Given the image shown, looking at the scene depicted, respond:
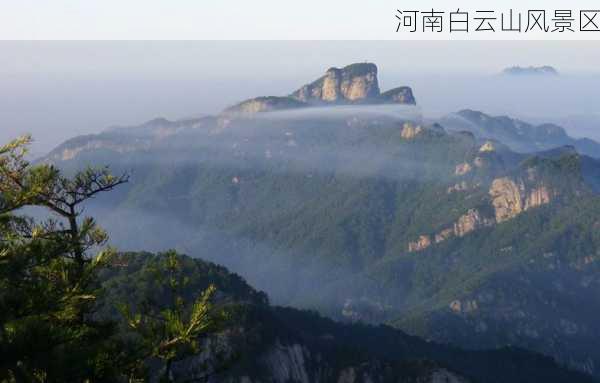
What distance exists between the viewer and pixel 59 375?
31047 millimetres

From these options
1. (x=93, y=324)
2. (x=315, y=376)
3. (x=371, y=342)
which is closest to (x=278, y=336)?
(x=315, y=376)

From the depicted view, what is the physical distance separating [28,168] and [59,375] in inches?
346

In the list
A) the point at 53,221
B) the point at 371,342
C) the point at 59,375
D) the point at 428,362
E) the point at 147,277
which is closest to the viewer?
the point at 59,375

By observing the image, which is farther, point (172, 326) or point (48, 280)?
point (48, 280)

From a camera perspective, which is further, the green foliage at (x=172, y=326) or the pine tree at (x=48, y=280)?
the green foliage at (x=172, y=326)

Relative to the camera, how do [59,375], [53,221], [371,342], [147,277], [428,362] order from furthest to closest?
1. [371,342]
2. [147,277]
3. [428,362]
4. [53,221]
5. [59,375]

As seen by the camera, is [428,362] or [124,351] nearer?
[124,351]

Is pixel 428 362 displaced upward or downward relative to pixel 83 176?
downward

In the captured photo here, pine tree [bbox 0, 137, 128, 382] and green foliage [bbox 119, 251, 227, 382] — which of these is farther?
green foliage [bbox 119, 251, 227, 382]

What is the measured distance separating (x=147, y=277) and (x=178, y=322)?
123 m

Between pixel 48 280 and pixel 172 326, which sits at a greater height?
pixel 48 280

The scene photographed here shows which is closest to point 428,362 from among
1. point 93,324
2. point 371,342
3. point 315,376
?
point 315,376

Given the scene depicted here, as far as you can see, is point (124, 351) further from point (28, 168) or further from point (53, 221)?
point (28, 168)

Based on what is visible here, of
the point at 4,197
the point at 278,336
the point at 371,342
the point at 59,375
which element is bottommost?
the point at 371,342
